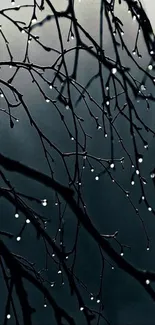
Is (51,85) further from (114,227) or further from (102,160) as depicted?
(114,227)

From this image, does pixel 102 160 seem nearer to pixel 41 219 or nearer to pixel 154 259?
pixel 41 219

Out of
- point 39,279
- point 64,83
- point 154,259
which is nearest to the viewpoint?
point 64,83

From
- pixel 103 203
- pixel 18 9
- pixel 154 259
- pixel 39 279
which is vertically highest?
pixel 103 203

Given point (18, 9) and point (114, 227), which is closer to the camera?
point (18, 9)

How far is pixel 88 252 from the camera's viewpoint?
11.7 m

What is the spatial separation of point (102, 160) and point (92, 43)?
0.35 m

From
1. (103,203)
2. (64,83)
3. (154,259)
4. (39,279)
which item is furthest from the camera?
(154,259)

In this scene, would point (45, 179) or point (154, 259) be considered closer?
point (45, 179)

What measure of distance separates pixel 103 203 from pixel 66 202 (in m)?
9.52

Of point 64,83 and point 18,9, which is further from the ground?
point 18,9

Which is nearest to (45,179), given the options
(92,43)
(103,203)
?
(92,43)

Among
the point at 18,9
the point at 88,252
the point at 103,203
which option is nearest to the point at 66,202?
the point at 18,9

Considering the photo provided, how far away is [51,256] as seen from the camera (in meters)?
1.43

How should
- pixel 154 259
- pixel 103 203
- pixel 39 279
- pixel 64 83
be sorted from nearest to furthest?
pixel 64 83
pixel 39 279
pixel 103 203
pixel 154 259
